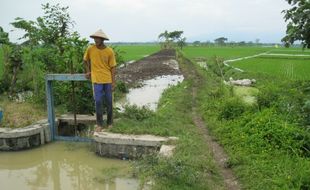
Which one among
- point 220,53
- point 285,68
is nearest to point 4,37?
point 285,68

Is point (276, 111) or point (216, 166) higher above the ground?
point (276, 111)

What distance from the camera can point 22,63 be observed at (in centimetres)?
1011

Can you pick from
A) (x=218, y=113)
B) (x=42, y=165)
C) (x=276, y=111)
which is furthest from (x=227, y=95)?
(x=42, y=165)

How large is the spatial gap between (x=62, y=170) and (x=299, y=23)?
7.24 metres

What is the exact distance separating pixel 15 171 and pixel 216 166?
3198 mm

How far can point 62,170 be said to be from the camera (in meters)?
6.25

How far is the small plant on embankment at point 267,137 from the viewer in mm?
4750

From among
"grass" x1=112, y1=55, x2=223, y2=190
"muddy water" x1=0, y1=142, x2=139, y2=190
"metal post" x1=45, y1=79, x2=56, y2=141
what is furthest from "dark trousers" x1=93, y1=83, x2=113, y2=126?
"metal post" x1=45, y1=79, x2=56, y2=141

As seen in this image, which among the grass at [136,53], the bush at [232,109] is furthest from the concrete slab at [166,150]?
the grass at [136,53]

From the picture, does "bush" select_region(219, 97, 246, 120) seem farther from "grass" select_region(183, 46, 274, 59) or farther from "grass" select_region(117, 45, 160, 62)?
"grass" select_region(183, 46, 274, 59)

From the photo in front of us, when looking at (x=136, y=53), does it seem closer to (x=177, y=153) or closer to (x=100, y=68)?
(x=100, y=68)

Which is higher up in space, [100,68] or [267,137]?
[100,68]

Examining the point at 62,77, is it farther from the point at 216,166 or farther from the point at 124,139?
the point at 216,166

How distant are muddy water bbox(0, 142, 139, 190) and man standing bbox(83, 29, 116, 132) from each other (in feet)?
2.41
